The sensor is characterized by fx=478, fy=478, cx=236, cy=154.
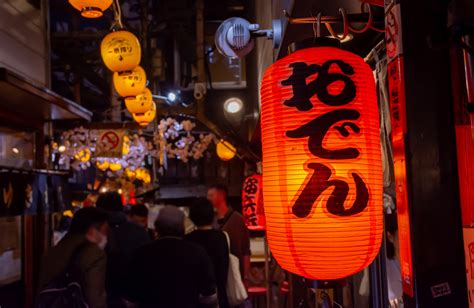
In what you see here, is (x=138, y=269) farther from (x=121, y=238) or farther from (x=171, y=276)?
(x=121, y=238)

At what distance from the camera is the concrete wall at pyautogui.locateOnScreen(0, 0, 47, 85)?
38.2 ft

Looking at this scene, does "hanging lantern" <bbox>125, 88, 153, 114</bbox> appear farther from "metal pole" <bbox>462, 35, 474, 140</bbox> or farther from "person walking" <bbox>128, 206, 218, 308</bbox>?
"metal pole" <bbox>462, 35, 474, 140</bbox>

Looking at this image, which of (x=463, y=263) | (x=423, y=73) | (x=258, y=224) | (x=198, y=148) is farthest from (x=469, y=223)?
(x=198, y=148)

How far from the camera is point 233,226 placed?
10.6m

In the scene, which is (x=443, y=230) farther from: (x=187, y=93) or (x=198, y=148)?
(x=198, y=148)

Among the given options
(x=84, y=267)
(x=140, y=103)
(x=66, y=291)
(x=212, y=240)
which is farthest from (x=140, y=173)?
(x=66, y=291)

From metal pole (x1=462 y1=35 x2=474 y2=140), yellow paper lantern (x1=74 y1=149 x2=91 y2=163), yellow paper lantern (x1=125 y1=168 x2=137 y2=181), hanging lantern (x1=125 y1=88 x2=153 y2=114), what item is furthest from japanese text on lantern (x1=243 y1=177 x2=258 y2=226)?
yellow paper lantern (x1=125 y1=168 x2=137 y2=181)

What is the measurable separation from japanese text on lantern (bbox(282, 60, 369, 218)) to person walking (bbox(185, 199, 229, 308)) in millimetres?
4329

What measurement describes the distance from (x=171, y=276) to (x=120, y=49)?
5625 millimetres

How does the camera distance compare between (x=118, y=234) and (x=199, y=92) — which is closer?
(x=118, y=234)

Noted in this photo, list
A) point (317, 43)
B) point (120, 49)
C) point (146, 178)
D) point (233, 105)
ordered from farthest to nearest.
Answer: point (146, 178)
point (233, 105)
point (120, 49)
point (317, 43)

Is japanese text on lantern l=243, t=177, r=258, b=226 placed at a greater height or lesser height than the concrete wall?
lesser

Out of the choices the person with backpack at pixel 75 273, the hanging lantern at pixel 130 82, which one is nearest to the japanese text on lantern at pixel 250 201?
the hanging lantern at pixel 130 82

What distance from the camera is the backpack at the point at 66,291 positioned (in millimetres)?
6059
